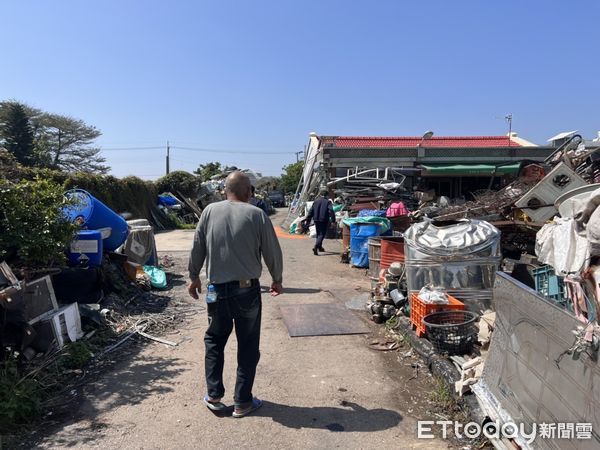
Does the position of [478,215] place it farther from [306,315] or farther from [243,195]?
[243,195]

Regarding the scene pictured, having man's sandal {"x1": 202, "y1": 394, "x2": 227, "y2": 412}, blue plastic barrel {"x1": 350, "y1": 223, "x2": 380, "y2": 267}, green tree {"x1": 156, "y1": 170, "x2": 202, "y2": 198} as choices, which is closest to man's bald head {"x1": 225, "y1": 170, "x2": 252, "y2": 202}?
man's sandal {"x1": 202, "y1": 394, "x2": 227, "y2": 412}

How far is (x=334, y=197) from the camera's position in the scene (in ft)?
60.4

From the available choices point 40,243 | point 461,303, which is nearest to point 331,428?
point 461,303

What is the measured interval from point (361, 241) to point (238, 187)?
692 cm

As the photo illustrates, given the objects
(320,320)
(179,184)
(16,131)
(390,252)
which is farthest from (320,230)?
(16,131)

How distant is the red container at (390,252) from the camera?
799 centimetres

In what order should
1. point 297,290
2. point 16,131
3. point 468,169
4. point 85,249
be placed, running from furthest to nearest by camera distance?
point 16,131 → point 468,169 → point 297,290 → point 85,249

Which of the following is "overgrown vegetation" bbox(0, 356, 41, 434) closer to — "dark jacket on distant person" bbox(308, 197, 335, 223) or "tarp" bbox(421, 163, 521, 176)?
"dark jacket on distant person" bbox(308, 197, 335, 223)

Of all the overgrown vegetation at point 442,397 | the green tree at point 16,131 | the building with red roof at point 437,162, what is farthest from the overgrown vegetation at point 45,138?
the overgrown vegetation at point 442,397

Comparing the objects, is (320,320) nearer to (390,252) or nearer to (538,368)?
(390,252)

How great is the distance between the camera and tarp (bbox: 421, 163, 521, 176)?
18.7 meters

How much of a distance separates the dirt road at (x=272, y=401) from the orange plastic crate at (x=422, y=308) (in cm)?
42

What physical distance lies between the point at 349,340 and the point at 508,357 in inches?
100

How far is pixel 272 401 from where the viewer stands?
4023mm
